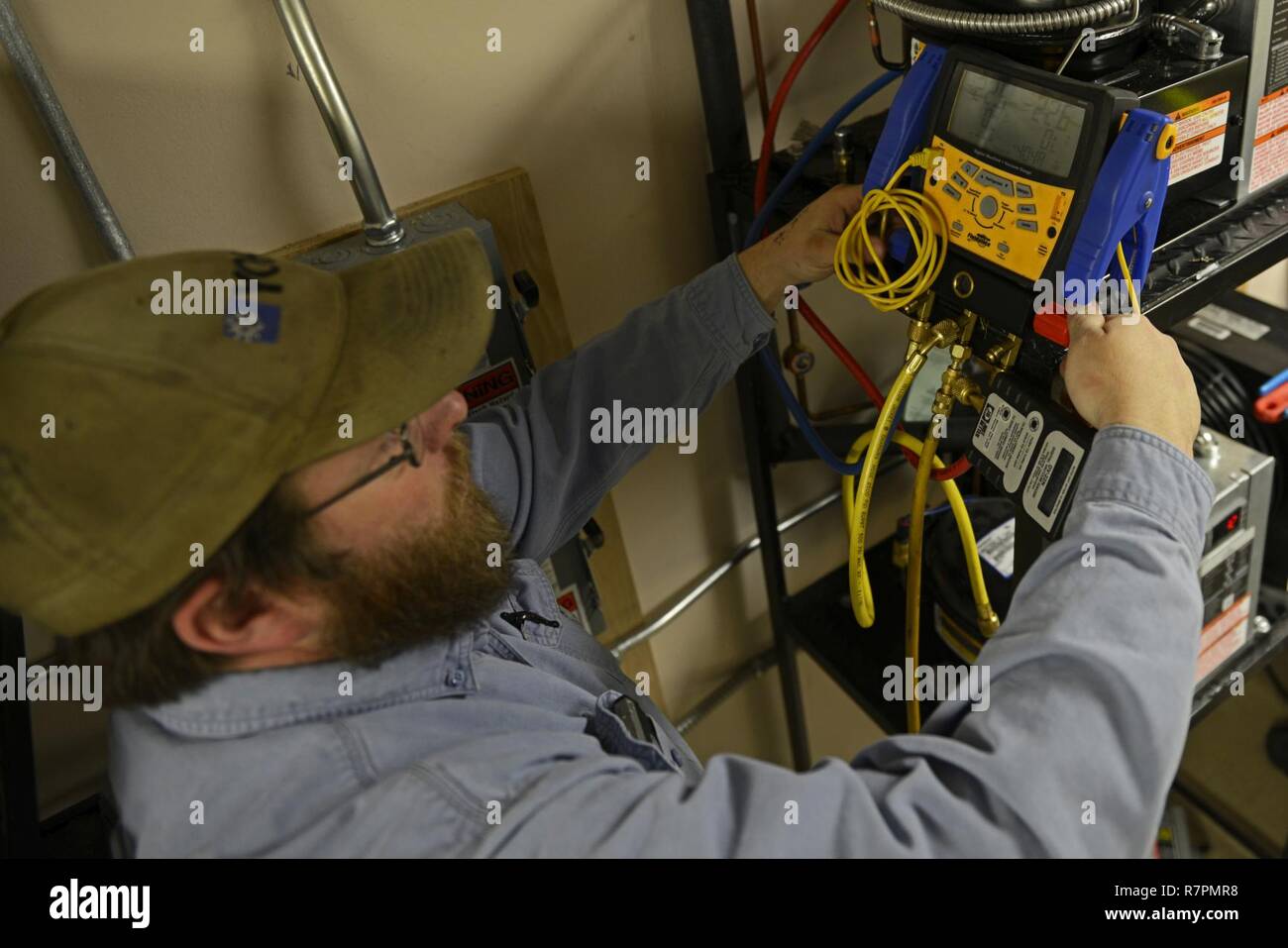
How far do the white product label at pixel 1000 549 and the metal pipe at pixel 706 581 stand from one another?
0.99 ft

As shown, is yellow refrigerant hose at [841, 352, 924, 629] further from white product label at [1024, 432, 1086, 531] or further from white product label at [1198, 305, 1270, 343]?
white product label at [1198, 305, 1270, 343]

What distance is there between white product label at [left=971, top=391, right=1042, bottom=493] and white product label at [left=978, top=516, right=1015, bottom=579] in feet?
1.37

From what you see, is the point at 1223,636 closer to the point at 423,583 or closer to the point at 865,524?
the point at 865,524

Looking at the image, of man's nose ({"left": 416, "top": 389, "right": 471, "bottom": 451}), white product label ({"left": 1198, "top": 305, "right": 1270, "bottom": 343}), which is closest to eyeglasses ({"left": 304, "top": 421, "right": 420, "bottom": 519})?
man's nose ({"left": 416, "top": 389, "right": 471, "bottom": 451})

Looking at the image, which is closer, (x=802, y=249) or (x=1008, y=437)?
(x=1008, y=437)

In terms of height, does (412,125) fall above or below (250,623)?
above

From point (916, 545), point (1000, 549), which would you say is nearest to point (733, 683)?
Result: point (1000, 549)

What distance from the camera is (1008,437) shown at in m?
0.72

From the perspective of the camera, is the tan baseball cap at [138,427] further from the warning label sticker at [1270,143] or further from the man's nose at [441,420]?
the warning label sticker at [1270,143]

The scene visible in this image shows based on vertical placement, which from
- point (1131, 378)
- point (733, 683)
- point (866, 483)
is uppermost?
point (1131, 378)

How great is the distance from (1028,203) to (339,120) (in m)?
0.56

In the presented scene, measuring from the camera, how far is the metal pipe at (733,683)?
1492 millimetres

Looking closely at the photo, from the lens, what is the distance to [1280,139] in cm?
76

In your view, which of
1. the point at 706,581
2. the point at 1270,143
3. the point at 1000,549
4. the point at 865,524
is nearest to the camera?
the point at 1270,143
